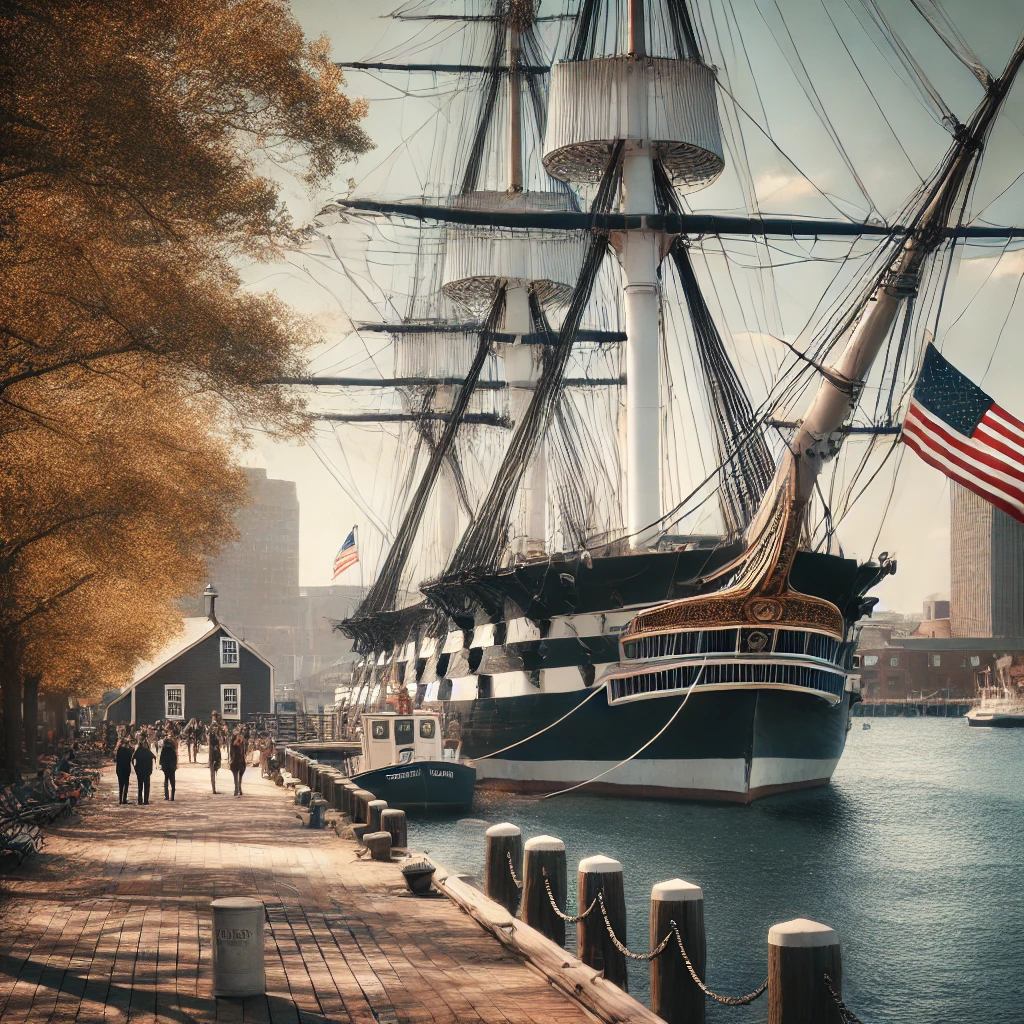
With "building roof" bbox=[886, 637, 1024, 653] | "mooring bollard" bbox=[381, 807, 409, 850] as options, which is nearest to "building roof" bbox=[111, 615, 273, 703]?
"mooring bollard" bbox=[381, 807, 409, 850]

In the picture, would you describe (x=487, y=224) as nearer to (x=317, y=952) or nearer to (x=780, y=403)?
(x=780, y=403)

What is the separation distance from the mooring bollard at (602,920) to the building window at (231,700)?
62.5m

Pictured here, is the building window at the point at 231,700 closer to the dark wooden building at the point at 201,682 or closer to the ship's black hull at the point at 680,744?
the dark wooden building at the point at 201,682

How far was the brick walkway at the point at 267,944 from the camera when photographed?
9.65 metres

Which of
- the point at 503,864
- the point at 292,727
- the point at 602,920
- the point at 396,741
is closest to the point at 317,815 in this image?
the point at 503,864

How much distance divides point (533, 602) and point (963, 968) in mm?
21569

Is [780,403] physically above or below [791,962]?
above

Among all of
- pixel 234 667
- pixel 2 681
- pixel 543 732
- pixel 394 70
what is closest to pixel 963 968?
pixel 543 732

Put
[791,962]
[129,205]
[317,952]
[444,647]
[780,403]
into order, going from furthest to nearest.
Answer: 1. [444,647]
2. [780,403]
3. [129,205]
4. [317,952]
5. [791,962]

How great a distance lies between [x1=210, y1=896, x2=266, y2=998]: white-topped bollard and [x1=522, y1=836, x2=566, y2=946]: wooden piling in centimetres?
380

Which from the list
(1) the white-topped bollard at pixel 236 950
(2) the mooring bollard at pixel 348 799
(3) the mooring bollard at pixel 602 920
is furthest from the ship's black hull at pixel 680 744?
(1) the white-topped bollard at pixel 236 950

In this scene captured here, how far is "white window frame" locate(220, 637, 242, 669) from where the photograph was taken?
72688mm

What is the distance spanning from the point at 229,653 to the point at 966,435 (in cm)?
5737

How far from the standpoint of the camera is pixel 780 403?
32844mm
